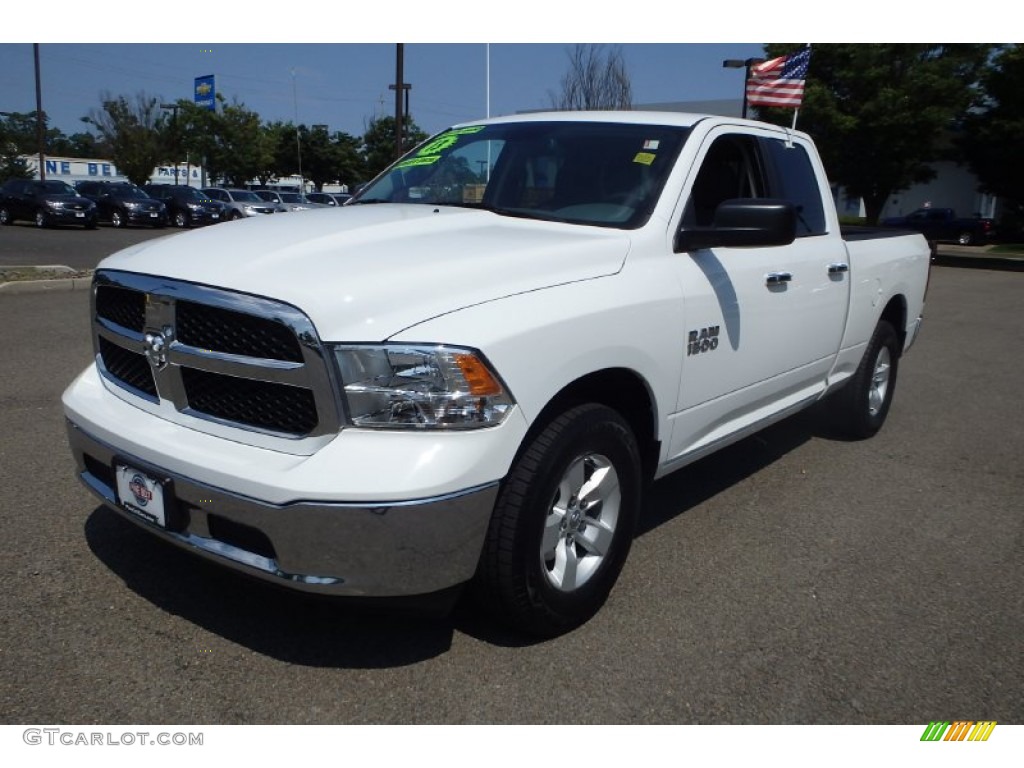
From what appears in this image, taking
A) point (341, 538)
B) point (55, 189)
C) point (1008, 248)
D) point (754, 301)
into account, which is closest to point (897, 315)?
point (754, 301)

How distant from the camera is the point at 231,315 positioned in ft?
8.42

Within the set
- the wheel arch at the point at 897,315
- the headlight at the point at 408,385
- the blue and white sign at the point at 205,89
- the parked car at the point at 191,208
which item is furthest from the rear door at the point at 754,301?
the blue and white sign at the point at 205,89

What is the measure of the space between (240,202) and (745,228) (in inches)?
1131

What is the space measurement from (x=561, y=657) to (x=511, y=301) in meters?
1.22

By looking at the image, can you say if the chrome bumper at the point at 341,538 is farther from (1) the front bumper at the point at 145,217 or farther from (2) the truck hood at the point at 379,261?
(1) the front bumper at the point at 145,217

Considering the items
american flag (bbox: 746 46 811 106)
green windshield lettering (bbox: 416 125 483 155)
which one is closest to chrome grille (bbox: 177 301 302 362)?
green windshield lettering (bbox: 416 125 483 155)

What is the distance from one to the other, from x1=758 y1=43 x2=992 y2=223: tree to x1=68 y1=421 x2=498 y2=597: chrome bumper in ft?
86.2

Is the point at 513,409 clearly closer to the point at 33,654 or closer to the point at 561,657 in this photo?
the point at 561,657

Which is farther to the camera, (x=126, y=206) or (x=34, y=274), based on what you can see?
(x=126, y=206)

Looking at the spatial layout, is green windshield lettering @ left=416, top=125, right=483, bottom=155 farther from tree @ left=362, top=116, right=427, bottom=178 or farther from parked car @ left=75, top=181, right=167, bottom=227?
tree @ left=362, top=116, right=427, bottom=178

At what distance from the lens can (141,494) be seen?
2713 millimetres

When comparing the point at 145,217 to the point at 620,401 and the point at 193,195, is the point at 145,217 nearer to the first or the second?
the point at 193,195
